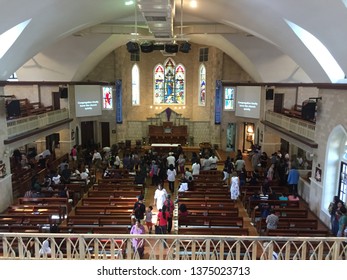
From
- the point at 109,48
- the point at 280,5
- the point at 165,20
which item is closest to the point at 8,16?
the point at 165,20

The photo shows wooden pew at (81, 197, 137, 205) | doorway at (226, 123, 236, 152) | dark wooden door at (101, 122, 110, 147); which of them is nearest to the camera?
wooden pew at (81, 197, 137, 205)

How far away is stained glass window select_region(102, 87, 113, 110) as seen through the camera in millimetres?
27094

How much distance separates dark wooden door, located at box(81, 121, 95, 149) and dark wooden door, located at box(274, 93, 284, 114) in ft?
46.6

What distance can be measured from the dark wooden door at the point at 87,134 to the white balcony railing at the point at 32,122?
175 inches

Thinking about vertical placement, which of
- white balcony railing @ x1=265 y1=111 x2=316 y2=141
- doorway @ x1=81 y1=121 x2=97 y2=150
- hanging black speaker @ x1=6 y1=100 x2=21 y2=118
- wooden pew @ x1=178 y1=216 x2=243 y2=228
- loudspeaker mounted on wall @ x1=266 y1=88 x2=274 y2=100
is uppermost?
loudspeaker mounted on wall @ x1=266 y1=88 x2=274 y2=100

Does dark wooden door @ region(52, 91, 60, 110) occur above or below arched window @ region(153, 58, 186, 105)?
below

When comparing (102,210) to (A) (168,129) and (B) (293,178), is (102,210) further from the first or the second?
(A) (168,129)

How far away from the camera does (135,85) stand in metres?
29.2

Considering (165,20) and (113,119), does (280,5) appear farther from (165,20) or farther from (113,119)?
(113,119)

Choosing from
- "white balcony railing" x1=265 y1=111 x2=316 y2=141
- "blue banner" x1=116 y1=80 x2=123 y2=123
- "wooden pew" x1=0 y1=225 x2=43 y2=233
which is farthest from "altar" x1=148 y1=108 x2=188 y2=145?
"wooden pew" x1=0 y1=225 x2=43 y2=233

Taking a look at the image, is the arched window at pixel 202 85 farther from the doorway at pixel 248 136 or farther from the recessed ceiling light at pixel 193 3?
the recessed ceiling light at pixel 193 3

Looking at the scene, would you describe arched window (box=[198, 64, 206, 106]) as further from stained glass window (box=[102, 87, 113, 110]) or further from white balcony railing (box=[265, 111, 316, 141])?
white balcony railing (box=[265, 111, 316, 141])

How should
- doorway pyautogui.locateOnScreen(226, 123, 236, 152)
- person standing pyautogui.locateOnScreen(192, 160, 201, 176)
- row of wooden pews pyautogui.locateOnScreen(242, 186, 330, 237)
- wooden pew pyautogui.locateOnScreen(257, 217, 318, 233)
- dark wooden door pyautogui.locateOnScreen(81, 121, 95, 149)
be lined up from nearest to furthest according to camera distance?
row of wooden pews pyautogui.locateOnScreen(242, 186, 330, 237)
wooden pew pyautogui.locateOnScreen(257, 217, 318, 233)
person standing pyautogui.locateOnScreen(192, 160, 201, 176)
dark wooden door pyautogui.locateOnScreen(81, 121, 95, 149)
doorway pyautogui.locateOnScreen(226, 123, 236, 152)
